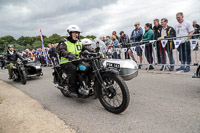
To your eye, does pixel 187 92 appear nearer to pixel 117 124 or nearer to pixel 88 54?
pixel 117 124

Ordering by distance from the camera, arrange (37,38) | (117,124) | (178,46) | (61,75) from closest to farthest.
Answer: (117,124), (61,75), (178,46), (37,38)

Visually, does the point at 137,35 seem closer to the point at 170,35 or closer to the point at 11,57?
the point at 170,35

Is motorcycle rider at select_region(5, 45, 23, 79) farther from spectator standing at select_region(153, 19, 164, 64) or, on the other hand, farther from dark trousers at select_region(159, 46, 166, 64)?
dark trousers at select_region(159, 46, 166, 64)

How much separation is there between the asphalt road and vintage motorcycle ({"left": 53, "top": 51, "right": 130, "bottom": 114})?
25cm

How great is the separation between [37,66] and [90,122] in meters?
6.58

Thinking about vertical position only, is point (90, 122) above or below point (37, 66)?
below

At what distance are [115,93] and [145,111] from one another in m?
0.73

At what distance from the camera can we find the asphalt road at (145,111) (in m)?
2.62

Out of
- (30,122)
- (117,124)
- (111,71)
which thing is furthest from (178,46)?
(30,122)

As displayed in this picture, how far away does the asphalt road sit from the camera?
2.62 m

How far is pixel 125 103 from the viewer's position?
9.60 ft

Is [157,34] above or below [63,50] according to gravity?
above

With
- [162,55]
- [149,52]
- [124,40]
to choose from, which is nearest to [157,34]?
[149,52]

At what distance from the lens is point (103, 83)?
3324mm
